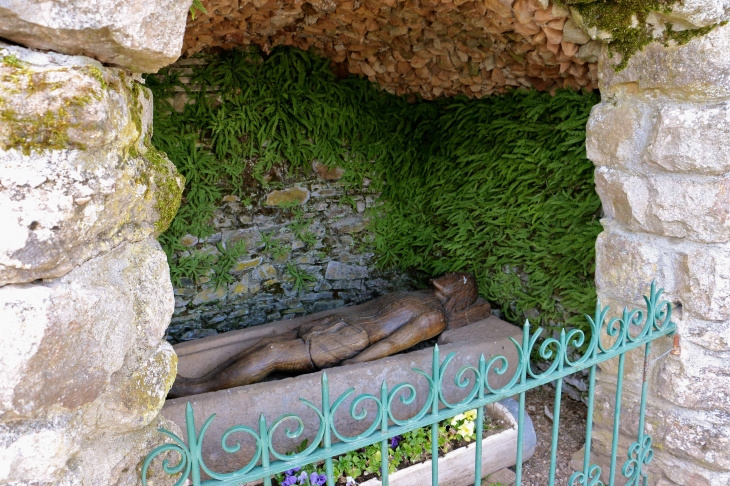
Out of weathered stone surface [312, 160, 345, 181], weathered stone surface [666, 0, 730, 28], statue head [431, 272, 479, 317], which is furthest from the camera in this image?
weathered stone surface [312, 160, 345, 181]

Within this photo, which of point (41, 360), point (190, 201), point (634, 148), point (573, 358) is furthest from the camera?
point (190, 201)

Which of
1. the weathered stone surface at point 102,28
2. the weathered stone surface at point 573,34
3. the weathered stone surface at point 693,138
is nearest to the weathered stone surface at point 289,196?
the weathered stone surface at point 573,34

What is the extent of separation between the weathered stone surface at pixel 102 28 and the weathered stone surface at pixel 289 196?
9.27ft

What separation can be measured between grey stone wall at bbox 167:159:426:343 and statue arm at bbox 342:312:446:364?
42.1 inches

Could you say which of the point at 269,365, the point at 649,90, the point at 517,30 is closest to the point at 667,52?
the point at 649,90

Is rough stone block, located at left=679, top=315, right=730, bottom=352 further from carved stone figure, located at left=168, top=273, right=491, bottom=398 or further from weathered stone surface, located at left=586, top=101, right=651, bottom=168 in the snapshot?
carved stone figure, located at left=168, top=273, right=491, bottom=398

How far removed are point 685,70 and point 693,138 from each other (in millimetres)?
234

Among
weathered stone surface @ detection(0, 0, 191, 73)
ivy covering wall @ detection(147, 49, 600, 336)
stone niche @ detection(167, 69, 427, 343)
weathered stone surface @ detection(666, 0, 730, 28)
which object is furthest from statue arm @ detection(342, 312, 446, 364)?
weathered stone surface @ detection(0, 0, 191, 73)

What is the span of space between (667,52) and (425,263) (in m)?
2.50

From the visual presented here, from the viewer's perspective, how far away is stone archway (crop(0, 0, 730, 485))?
924 millimetres

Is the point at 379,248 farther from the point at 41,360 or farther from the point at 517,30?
the point at 41,360

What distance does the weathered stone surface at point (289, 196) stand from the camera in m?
3.94

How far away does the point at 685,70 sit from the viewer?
1861mm

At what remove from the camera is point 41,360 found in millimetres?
941
